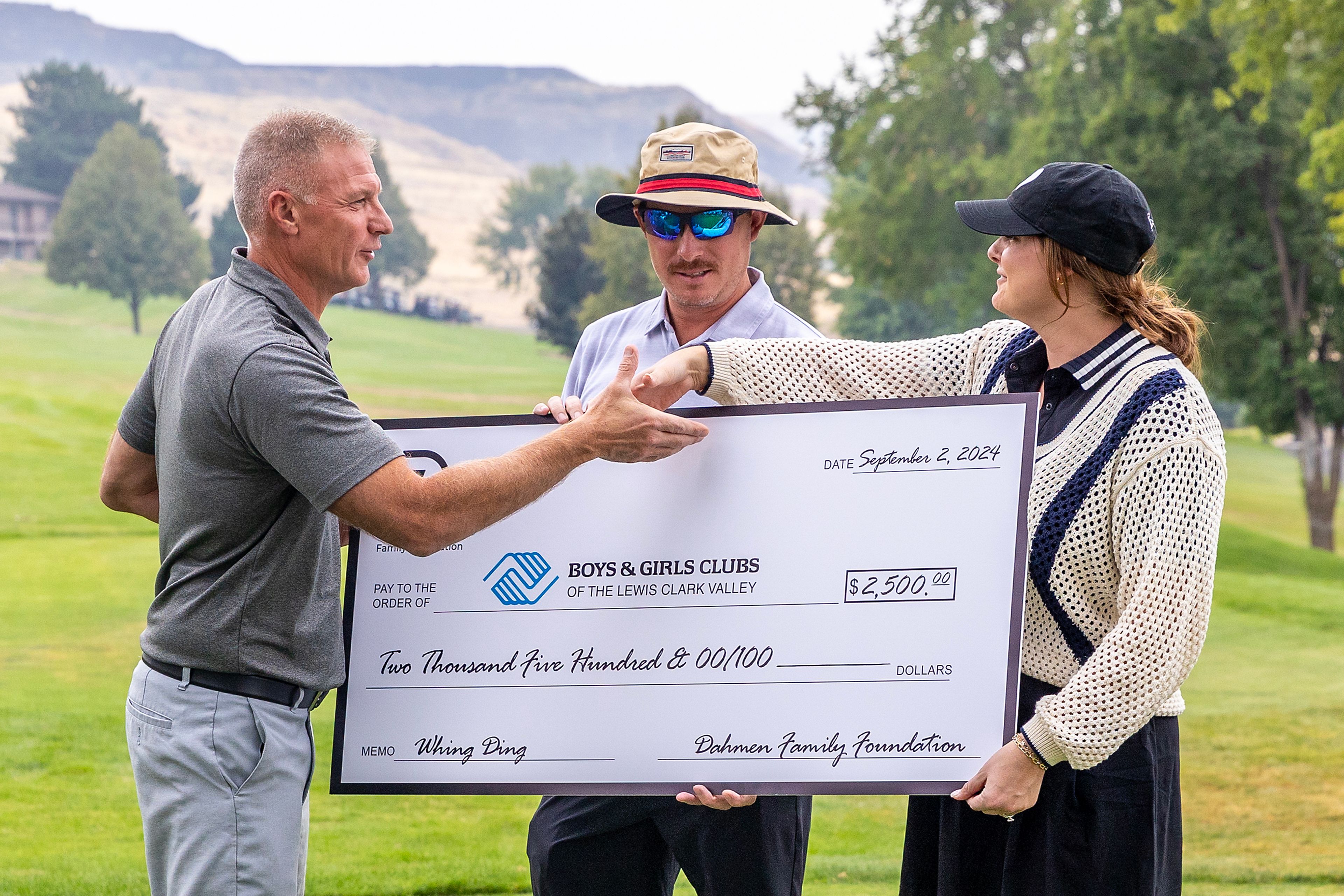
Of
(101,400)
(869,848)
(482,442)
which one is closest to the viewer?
(482,442)

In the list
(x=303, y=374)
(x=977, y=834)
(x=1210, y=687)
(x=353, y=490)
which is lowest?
(x=1210, y=687)

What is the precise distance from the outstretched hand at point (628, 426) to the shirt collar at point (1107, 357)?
0.86 meters

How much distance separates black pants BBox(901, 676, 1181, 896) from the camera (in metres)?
2.73

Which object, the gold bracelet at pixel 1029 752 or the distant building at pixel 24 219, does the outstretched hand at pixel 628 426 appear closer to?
the gold bracelet at pixel 1029 752

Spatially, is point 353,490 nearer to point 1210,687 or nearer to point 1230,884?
point 1230,884

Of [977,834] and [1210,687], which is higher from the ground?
[977,834]

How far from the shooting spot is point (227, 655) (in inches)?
111

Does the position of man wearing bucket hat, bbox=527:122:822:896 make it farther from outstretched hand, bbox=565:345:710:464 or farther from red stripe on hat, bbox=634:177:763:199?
outstretched hand, bbox=565:345:710:464

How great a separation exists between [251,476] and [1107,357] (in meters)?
1.80

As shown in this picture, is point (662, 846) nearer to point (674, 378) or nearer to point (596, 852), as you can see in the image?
point (596, 852)

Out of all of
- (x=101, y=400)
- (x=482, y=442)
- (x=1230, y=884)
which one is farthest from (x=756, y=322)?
(x=101, y=400)

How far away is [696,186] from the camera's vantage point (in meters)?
3.72

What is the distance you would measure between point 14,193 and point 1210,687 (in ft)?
245

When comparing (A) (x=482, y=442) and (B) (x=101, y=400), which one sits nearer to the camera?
(A) (x=482, y=442)
